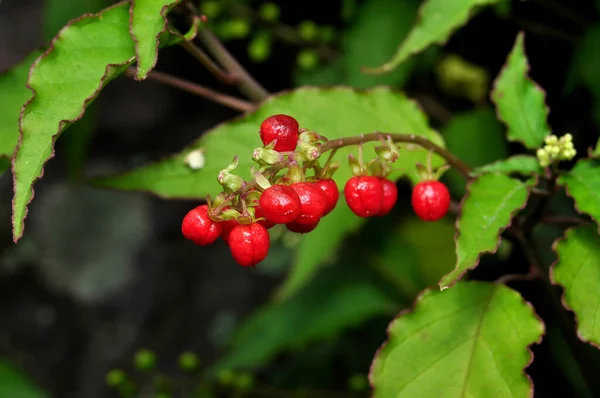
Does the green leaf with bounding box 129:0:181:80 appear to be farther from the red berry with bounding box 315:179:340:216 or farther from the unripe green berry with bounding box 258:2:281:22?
the unripe green berry with bounding box 258:2:281:22

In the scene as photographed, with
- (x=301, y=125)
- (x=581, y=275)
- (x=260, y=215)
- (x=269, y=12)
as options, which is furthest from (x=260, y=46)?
(x=581, y=275)

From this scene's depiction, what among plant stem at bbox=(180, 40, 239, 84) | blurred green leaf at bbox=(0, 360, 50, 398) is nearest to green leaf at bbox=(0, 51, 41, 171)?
plant stem at bbox=(180, 40, 239, 84)

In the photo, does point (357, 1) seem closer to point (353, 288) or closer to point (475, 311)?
point (353, 288)

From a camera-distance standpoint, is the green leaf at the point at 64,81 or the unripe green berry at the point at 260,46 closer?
the green leaf at the point at 64,81

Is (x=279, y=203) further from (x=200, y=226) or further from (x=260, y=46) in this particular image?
(x=260, y=46)

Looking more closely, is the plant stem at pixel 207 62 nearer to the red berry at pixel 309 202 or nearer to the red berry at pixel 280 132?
the red berry at pixel 280 132

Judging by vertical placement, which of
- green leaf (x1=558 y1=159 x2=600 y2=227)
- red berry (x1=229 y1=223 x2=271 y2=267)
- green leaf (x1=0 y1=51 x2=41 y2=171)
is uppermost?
green leaf (x1=0 y1=51 x2=41 y2=171)

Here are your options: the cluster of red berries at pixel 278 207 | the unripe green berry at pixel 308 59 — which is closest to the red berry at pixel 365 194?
the cluster of red berries at pixel 278 207
